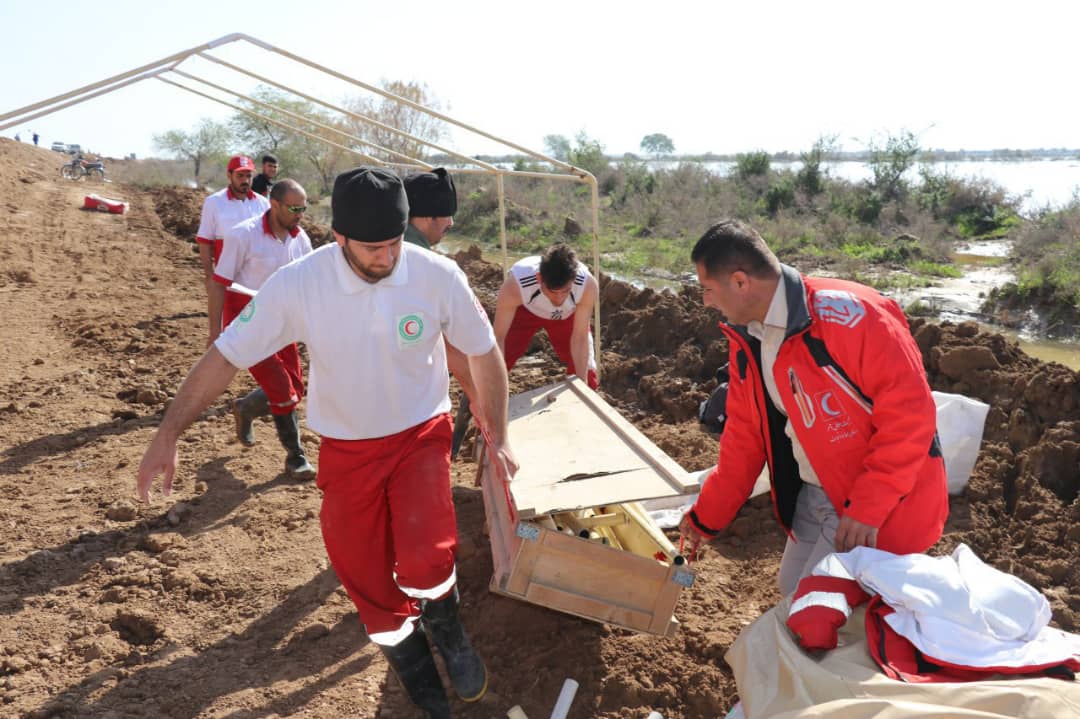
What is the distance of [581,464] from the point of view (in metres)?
3.66

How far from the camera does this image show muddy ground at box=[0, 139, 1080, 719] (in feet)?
11.1

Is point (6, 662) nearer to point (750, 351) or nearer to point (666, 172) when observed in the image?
point (750, 351)

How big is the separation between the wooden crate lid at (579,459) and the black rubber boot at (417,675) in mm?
613

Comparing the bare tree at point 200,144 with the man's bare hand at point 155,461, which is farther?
the bare tree at point 200,144

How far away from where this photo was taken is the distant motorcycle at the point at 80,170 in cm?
2936

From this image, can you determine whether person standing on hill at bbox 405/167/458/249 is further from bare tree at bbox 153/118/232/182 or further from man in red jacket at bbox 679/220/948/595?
bare tree at bbox 153/118/232/182

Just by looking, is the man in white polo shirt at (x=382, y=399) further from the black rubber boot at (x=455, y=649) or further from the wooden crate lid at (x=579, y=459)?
the wooden crate lid at (x=579, y=459)

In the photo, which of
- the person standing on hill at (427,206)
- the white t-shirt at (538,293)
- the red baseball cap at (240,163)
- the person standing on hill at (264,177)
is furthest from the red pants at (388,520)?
the person standing on hill at (264,177)

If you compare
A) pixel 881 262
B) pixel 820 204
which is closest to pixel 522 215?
pixel 820 204

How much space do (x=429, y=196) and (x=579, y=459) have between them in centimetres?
150

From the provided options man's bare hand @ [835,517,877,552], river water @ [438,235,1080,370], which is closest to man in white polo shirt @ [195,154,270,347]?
man's bare hand @ [835,517,877,552]

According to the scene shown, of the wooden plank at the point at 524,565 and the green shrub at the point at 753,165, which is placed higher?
the green shrub at the point at 753,165

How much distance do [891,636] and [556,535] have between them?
51.2 inches

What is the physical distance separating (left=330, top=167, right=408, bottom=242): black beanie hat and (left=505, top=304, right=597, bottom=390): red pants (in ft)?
8.41
